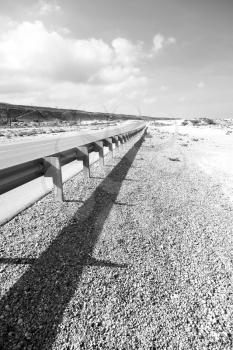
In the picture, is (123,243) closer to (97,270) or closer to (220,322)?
(97,270)

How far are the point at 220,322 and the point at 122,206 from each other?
333 centimetres

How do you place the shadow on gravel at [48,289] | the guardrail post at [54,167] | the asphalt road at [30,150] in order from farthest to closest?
the asphalt road at [30,150]
the guardrail post at [54,167]
the shadow on gravel at [48,289]

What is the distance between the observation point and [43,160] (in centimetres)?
517

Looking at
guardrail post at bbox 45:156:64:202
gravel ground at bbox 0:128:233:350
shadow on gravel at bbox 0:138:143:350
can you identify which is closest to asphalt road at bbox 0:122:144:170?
guardrail post at bbox 45:156:64:202

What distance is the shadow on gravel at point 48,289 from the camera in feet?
7.59

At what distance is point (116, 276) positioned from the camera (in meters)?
3.18

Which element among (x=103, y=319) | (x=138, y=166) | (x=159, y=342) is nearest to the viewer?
(x=159, y=342)

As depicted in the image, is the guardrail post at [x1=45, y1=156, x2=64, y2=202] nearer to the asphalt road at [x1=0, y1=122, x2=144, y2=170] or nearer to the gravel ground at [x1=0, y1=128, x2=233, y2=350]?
the gravel ground at [x1=0, y1=128, x2=233, y2=350]

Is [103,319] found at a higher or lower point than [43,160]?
lower

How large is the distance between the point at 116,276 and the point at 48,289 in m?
0.81

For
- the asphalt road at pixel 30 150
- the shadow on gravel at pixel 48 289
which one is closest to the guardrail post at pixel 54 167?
the shadow on gravel at pixel 48 289

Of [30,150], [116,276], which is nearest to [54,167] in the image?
[116,276]

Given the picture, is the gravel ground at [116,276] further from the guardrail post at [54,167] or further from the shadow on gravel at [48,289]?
the guardrail post at [54,167]

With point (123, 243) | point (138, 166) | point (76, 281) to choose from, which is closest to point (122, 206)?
point (123, 243)
